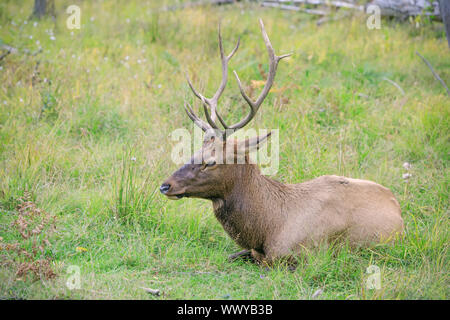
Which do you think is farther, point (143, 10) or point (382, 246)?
point (143, 10)

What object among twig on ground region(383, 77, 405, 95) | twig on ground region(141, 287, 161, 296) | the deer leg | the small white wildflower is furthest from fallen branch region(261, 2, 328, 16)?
twig on ground region(141, 287, 161, 296)

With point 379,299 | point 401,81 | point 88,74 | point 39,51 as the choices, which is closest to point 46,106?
point 88,74

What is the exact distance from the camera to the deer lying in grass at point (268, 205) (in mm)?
4133

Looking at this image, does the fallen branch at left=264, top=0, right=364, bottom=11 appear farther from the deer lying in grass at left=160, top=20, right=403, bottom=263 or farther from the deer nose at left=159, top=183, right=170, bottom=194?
the deer nose at left=159, top=183, right=170, bottom=194

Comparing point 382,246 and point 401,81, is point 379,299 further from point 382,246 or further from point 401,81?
point 401,81

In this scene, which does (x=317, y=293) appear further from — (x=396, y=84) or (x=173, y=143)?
(x=396, y=84)

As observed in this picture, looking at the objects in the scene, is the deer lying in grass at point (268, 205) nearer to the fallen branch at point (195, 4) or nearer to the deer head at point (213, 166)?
the deer head at point (213, 166)

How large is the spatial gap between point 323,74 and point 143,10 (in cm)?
417

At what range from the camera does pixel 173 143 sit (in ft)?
18.7

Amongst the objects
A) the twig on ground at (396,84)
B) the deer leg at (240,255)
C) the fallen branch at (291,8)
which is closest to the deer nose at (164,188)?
the deer leg at (240,255)

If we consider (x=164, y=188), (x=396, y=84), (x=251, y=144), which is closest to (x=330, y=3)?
(x=396, y=84)

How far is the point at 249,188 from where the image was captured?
431 centimetres

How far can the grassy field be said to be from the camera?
399 cm

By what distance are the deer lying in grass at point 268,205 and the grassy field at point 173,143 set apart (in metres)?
0.20
